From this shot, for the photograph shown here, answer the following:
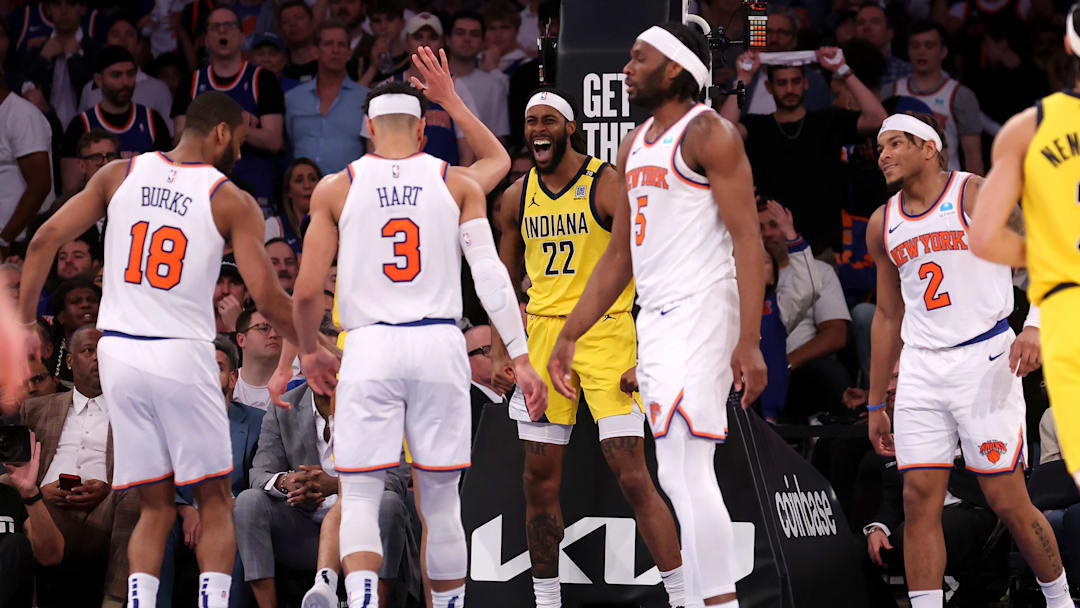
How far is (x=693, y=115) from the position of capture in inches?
231

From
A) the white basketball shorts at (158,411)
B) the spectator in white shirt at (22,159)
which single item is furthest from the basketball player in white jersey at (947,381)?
the spectator in white shirt at (22,159)

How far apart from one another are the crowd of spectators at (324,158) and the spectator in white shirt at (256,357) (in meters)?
0.01

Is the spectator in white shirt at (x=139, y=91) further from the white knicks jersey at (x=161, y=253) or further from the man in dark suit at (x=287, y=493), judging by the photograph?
the white knicks jersey at (x=161, y=253)

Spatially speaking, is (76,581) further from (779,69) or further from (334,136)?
(779,69)

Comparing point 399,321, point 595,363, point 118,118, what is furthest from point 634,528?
Answer: point 118,118

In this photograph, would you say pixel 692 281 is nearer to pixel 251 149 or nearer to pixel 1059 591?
pixel 1059 591

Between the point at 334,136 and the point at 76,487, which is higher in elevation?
the point at 334,136

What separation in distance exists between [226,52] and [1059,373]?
824 centimetres

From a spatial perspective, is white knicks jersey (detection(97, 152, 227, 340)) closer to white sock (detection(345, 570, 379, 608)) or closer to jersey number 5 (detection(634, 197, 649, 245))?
white sock (detection(345, 570, 379, 608))

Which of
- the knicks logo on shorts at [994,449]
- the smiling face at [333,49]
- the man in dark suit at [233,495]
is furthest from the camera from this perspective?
the smiling face at [333,49]

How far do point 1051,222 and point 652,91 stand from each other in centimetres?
205

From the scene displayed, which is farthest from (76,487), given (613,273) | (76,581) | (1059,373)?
(1059,373)

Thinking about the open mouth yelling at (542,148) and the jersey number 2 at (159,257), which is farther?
the open mouth yelling at (542,148)

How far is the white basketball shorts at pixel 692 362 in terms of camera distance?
5.60 m
